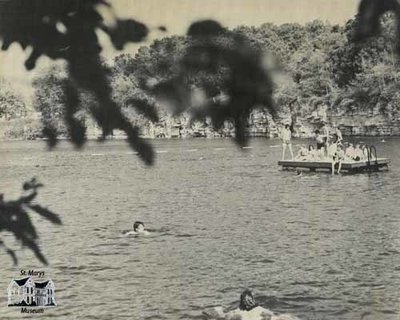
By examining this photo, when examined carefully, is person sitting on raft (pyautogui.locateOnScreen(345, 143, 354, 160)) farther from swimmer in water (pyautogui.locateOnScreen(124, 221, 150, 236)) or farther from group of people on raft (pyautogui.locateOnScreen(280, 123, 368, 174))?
swimmer in water (pyautogui.locateOnScreen(124, 221, 150, 236))

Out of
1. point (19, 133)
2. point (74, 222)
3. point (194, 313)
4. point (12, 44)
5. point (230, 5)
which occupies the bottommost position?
point (194, 313)

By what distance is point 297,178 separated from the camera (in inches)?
251

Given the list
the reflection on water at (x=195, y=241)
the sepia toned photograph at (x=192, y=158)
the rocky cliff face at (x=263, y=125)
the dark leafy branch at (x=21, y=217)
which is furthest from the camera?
the reflection on water at (x=195, y=241)

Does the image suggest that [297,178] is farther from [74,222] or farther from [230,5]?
[230,5]

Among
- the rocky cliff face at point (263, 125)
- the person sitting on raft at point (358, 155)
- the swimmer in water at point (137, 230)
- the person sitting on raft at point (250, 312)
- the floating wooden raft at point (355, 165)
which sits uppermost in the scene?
the rocky cliff face at point (263, 125)

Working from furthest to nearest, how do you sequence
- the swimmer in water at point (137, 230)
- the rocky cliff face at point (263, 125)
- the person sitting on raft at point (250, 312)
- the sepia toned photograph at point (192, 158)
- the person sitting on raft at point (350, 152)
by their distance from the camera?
the person sitting on raft at point (350, 152) → the swimmer in water at point (137, 230) → the person sitting on raft at point (250, 312) → the rocky cliff face at point (263, 125) → the sepia toned photograph at point (192, 158)

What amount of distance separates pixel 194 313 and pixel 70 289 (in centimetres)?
68

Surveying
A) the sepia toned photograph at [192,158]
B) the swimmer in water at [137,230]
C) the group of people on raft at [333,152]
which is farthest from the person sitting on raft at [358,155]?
the swimmer in water at [137,230]

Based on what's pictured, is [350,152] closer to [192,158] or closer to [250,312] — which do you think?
[192,158]

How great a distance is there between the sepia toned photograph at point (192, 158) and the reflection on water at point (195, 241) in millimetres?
15

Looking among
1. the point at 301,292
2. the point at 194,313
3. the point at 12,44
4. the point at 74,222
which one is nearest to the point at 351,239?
the point at 301,292

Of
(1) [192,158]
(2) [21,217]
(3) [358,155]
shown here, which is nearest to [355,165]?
(3) [358,155]

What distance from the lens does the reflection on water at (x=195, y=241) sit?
3.02 meters

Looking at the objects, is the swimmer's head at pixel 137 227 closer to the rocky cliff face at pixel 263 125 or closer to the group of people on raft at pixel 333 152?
the rocky cliff face at pixel 263 125
